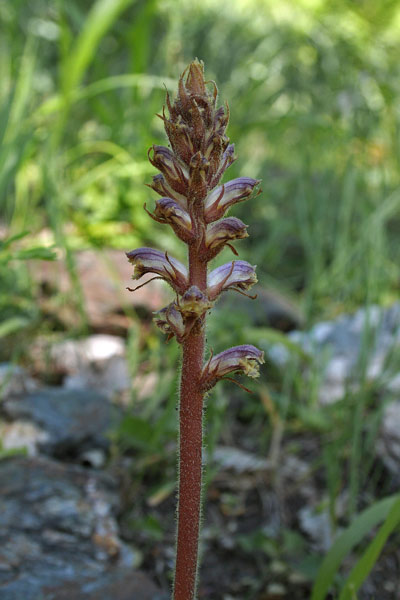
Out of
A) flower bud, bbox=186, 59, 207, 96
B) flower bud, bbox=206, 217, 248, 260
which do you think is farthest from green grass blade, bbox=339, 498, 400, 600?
flower bud, bbox=186, 59, 207, 96

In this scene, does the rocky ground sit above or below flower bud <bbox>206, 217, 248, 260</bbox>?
below

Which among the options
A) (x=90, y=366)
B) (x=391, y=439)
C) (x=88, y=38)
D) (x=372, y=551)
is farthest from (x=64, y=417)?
(x=88, y=38)

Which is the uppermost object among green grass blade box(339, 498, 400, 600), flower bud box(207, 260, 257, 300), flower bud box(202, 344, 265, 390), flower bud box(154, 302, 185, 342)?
flower bud box(207, 260, 257, 300)

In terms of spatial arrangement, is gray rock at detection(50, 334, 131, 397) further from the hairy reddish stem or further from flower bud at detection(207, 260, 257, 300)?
flower bud at detection(207, 260, 257, 300)

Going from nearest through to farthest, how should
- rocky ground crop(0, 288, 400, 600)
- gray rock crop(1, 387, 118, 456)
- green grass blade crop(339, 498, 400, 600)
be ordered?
green grass blade crop(339, 498, 400, 600), rocky ground crop(0, 288, 400, 600), gray rock crop(1, 387, 118, 456)

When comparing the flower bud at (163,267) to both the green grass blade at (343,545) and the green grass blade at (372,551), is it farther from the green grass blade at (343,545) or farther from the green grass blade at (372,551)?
the green grass blade at (343,545)

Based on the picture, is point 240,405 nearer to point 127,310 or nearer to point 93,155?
point 127,310

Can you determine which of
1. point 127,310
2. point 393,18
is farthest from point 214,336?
point 393,18
